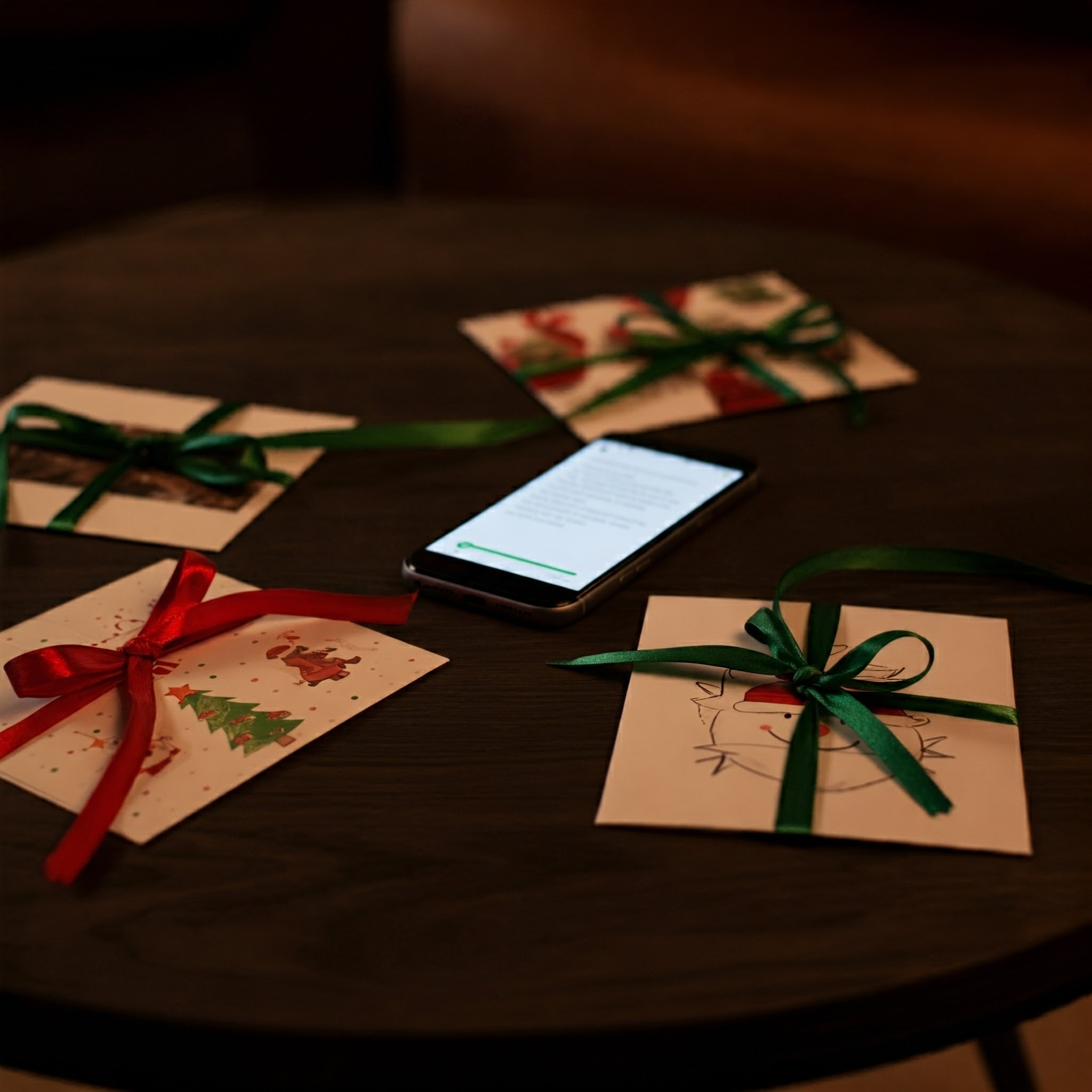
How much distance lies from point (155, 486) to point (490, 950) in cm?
44

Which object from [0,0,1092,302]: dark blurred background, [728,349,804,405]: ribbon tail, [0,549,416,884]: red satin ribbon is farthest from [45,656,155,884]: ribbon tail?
[0,0,1092,302]: dark blurred background

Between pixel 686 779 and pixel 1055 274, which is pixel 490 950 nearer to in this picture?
pixel 686 779

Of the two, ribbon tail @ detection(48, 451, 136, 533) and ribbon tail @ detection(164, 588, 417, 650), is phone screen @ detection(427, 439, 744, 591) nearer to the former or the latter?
ribbon tail @ detection(164, 588, 417, 650)

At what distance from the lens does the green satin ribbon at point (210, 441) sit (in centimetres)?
76

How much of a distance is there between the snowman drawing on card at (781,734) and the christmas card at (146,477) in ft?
1.03

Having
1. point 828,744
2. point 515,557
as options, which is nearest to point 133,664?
point 515,557

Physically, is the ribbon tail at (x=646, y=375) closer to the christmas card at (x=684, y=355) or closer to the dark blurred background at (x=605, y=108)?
the christmas card at (x=684, y=355)

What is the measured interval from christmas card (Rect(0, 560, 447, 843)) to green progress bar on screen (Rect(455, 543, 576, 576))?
0.28 feet

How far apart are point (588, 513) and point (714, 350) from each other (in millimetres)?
269

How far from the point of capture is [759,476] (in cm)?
75

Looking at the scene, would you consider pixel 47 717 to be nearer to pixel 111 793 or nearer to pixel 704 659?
pixel 111 793

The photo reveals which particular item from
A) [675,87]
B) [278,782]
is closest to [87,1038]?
[278,782]

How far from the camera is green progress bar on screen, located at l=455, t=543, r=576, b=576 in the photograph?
0.64 m

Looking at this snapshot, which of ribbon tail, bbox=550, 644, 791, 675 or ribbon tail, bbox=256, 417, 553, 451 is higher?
ribbon tail, bbox=256, 417, 553, 451
